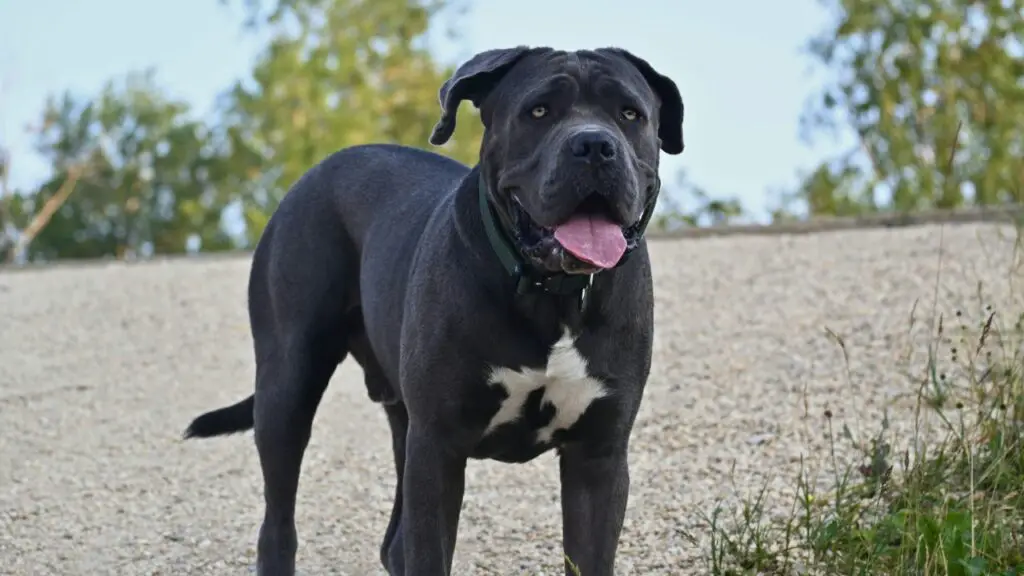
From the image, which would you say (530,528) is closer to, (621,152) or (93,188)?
(621,152)

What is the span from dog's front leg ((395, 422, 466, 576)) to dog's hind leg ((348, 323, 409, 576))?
868 millimetres

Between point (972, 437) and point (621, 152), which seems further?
point (972, 437)

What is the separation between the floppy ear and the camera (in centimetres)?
410

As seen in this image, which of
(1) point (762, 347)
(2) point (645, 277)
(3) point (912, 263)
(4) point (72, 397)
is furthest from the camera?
(3) point (912, 263)

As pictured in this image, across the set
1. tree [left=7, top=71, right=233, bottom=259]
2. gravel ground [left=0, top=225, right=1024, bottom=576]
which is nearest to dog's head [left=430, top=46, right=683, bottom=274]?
gravel ground [left=0, top=225, right=1024, bottom=576]

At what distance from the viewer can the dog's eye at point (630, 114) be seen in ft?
12.7

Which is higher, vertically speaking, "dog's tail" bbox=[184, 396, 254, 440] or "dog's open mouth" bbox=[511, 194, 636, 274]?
"dog's open mouth" bbox=[511, 194, 636, 274]

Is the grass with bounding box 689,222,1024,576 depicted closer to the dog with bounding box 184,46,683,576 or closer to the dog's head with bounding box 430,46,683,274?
the dog with bounding box 184,46,683,576

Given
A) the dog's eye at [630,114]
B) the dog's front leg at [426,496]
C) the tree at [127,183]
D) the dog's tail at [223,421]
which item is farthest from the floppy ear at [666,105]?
the tree at [127,183]

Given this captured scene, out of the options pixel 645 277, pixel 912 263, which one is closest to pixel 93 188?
pixel 912 263

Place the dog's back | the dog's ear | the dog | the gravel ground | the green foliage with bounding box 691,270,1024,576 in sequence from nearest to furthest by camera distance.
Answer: the dog, the dog's ear, the green foliage with bounding box 691,270,1024,576, the dog's back, the gravel ground

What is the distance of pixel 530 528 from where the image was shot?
6027 millimetres

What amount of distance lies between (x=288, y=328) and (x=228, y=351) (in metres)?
5.26

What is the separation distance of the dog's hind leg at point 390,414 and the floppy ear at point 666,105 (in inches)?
49.7
